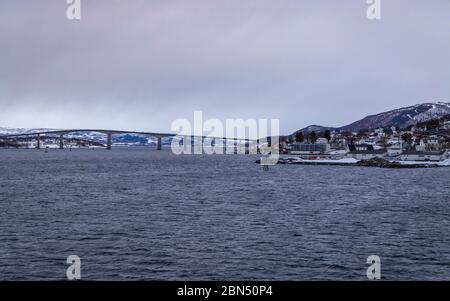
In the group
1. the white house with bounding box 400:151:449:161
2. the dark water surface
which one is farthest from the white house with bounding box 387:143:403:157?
the dark water surface

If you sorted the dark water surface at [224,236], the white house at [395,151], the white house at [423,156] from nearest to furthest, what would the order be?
the dark water surface at [224,236] < the white house at [423,156] < the white house at [395,151]

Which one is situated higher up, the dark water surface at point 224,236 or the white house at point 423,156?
the white house at point 423,156

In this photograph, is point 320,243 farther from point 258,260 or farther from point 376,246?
point 258,260

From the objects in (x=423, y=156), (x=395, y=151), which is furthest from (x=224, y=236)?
(x=395, y=151)

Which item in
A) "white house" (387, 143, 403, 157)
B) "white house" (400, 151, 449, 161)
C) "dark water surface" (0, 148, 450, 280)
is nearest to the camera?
"dark water surface" (0, 148, 450, 280)

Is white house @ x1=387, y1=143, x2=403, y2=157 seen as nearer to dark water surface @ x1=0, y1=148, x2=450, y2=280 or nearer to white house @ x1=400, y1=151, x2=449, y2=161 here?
white house @ x1=400, y1=151, x2=449, y2=161

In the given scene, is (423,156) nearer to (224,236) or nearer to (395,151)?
(395,151)

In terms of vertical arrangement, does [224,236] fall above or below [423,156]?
below

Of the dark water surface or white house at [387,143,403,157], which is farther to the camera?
white house at [387,143,403,157]

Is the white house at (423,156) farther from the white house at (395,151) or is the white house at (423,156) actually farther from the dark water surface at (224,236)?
the dark water surface at (224,236)

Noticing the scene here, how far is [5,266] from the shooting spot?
1517 cm

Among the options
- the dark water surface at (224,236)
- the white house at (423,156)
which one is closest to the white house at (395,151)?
the white house at (423,156)

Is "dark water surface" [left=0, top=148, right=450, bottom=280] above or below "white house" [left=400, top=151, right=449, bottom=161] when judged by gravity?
below
